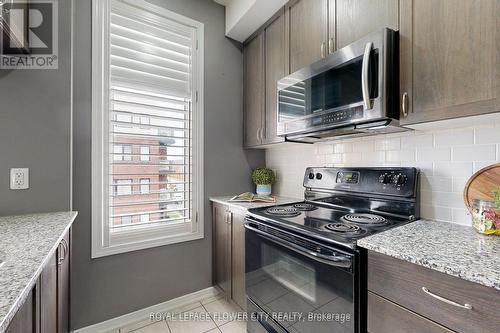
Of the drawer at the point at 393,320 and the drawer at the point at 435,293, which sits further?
the drawer at the point at 393,320

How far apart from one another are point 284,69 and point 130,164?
1431mm

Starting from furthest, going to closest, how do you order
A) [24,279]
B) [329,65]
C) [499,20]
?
[329,65] → [499,20] → [24,279]

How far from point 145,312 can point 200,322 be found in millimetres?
460

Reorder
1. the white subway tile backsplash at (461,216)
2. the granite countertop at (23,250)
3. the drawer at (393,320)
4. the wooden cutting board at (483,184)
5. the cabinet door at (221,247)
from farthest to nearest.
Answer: the cabinet door at (221,247) < the white subway tile backsplash at (461,216) < the wooden cutting board at (483,184) < the drawer at (393,320) < the granite countertop at (23,250)

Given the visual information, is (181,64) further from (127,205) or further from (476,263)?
(476,263)

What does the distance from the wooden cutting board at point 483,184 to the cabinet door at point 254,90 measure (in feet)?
4.72

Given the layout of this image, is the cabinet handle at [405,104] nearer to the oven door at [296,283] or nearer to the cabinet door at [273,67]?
the oven door at [296,283]

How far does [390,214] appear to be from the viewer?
4.75ft

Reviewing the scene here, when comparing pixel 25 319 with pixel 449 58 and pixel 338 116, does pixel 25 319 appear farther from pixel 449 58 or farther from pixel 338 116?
pixel 449 58

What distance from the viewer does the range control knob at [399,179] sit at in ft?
4.65

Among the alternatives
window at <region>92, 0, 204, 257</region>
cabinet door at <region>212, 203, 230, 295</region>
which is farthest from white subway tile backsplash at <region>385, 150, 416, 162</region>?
window at <region>92, 0, 204, 257</region>

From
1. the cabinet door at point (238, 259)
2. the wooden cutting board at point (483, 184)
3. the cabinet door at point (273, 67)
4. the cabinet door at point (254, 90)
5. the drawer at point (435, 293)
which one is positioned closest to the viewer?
the drawer at point (435, 293)

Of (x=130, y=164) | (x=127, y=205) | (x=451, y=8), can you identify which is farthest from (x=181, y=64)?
(x=451, y=8)

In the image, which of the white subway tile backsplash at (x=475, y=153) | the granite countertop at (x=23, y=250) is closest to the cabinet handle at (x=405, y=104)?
the white subway tile backsplash at (x=475, y=153)
